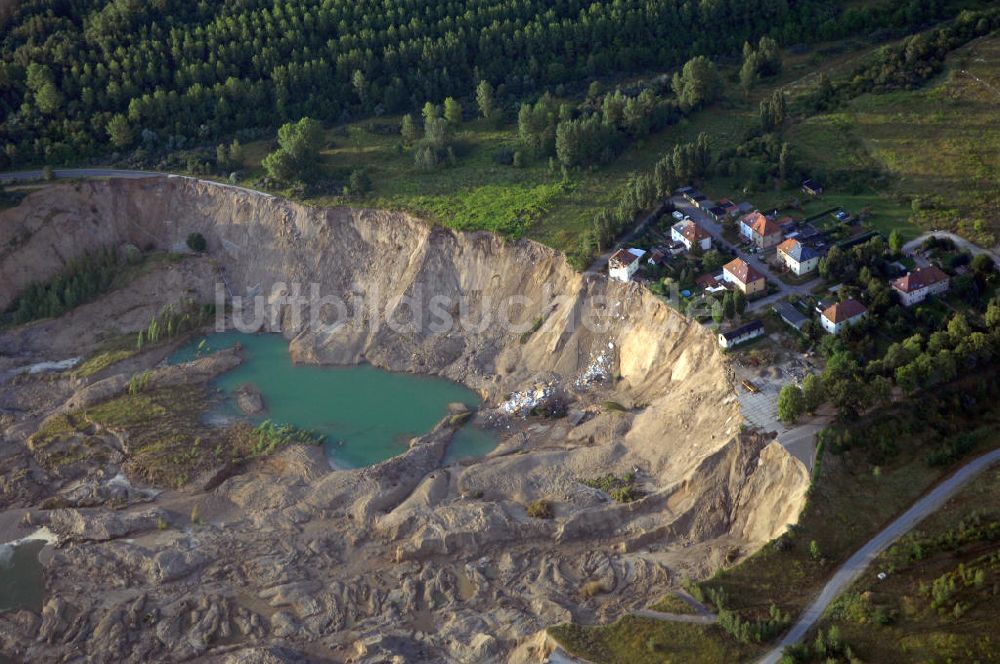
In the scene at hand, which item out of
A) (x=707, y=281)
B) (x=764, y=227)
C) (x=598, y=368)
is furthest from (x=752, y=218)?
(x=598, y=368)

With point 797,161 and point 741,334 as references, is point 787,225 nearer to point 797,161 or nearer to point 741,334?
point 797,161

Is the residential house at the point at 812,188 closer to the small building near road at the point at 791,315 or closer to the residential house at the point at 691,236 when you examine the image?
the residential house at the point at 691,236

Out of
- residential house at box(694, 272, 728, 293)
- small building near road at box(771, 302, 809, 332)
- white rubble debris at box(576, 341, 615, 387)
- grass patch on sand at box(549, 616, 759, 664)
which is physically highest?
residential house at box(694, 272, 728, 293)

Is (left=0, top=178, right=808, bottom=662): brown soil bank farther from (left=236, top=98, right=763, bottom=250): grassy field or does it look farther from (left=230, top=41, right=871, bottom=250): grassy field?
(left=230, top=41, right=871, bottom=250): grassy field

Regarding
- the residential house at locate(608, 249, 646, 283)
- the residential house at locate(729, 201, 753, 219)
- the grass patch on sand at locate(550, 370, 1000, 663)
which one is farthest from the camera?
the residential house at locate(729, 201, 753, 219)

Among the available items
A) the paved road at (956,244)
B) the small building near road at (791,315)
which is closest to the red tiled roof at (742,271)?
the small building near road at (791,315)

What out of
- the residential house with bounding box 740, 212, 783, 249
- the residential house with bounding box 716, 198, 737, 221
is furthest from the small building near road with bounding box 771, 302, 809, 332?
the residential house with bounding box 716, 198, 737, 221
